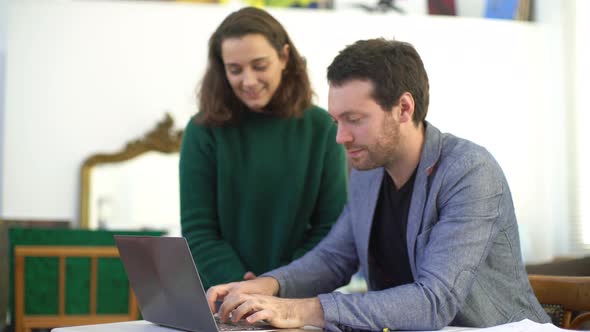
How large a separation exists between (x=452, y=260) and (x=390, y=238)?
244mm

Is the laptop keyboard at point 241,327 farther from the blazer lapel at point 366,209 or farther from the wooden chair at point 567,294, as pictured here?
the wooden chair at point 567,294

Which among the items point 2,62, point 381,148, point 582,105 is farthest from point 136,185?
point 381,148

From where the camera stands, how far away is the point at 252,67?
204cm

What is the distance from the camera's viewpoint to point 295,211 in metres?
2.11

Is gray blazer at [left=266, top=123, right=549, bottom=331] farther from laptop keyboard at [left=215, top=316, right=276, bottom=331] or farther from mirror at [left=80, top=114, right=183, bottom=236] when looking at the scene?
mirror at [left=80, top=114, right=183, bottom=236]

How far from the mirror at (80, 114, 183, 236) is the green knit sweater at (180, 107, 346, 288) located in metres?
3.69

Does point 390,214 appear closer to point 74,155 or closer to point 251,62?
point 251,62

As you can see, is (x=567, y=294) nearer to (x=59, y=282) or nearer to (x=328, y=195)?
(x=328, y=195)

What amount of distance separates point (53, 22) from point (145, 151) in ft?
3.37

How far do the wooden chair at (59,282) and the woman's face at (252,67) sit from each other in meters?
1.33

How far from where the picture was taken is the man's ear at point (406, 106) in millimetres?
1646

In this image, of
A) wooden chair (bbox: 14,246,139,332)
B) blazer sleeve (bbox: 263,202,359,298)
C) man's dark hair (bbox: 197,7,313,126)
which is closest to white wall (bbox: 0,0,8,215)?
wooden chair (bbox: 14,246,139,332)

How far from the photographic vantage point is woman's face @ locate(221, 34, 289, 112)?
2020mm

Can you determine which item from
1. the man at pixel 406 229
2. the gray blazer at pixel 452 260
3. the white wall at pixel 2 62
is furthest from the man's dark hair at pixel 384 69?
the white wall at pixel 2 62
